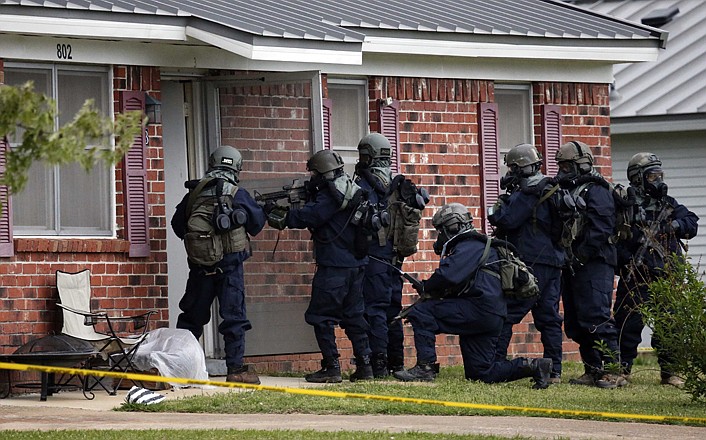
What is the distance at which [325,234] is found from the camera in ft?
44.0

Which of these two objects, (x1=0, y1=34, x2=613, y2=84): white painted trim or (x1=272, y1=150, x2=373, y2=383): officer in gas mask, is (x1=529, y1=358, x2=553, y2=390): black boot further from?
(x1=0, y1=34, x2=613, y2=84): white painted trim

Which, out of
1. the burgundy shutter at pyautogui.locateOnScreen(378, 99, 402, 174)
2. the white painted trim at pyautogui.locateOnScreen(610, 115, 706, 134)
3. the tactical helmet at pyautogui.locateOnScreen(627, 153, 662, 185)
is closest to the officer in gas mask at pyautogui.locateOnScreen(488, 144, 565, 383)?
the tactical helmet at pyautogui.locateOnScreen(627, 153, 662, 185)

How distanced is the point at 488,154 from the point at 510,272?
11.7ft

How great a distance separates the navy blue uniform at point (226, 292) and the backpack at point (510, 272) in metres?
1.94

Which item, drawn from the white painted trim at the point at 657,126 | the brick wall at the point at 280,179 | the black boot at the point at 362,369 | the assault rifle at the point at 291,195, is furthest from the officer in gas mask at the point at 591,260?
the white painted trim at the point at 657,126

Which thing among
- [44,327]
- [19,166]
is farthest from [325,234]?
[19,166]

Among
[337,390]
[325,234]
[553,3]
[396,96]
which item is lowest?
[337,390]

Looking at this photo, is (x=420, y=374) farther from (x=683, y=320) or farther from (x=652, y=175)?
(x=652, y=175)

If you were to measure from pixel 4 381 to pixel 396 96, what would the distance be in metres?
5.40

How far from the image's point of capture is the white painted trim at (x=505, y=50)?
15430mm

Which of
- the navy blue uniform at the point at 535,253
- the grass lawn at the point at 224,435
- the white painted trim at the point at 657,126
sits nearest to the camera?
the grass lawn at the point at 224,435

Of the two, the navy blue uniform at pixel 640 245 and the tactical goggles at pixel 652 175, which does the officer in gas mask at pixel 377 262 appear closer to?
the navy blue uniform at pixel 640 245

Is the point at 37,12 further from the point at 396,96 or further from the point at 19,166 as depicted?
the point at 19,166

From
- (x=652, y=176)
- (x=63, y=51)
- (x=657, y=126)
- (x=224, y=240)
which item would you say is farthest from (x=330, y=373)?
(x=657, y=126)
